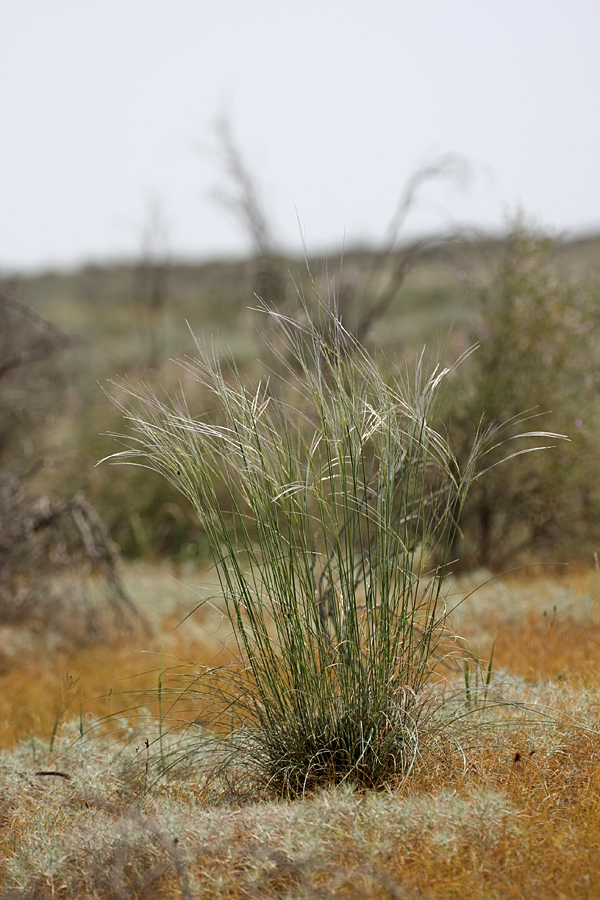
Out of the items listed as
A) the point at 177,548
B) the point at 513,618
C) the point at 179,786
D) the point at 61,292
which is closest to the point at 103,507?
the point at 177,548

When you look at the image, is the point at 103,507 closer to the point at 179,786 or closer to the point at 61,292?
the point at 179,786

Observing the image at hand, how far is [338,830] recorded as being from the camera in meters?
2.04

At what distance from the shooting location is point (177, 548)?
9719 mm

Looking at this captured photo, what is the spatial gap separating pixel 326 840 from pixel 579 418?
5429mm

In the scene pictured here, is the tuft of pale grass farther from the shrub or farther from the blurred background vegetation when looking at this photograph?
the shrub

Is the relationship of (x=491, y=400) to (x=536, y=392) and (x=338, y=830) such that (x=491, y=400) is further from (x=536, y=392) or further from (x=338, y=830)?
(x=338, y=830)

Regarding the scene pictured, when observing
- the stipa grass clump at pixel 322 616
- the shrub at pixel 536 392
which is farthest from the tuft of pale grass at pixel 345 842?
the shrub at pixel 536 392

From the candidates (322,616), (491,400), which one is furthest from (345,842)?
(491,400)

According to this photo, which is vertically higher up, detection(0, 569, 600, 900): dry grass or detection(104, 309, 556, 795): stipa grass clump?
detection(104, 309, 556, 795): stipa grass clump

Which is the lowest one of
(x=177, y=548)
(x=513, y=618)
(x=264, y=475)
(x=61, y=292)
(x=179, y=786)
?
(x=177, y=548)

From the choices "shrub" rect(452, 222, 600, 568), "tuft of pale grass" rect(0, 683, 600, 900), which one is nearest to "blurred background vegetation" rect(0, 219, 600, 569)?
"shrub" rect(452, 222, 600, 568)

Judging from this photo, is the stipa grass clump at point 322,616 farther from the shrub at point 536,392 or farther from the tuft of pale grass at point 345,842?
the shrub at point 536,392

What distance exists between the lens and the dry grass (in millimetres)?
1944

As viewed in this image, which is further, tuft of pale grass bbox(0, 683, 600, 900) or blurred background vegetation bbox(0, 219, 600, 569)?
blurred background vegetation bbox(0, 219, 600, 569)
